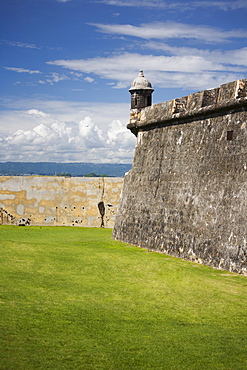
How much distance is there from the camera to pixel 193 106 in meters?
11.3

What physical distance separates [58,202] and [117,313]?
44.1 feet

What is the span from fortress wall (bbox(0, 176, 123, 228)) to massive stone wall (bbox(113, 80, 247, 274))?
430 cm

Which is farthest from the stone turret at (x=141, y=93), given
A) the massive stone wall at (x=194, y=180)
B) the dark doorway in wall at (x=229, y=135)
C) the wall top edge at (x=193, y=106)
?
the dark doorway in wall at (x=229, y=135)

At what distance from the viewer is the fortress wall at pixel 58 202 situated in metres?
18.8

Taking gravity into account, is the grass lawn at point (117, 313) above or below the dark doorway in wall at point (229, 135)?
below

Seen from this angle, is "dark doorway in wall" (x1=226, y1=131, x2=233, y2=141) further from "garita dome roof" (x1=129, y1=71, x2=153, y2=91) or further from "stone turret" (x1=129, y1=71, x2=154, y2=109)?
"garita dome roof" (x1=129, y1=71, x2=153, y2=91)

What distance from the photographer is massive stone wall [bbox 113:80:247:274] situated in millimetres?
9148

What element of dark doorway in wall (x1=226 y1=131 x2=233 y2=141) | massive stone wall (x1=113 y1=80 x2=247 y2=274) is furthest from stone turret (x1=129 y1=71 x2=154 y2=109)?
dark doorway in wall (x1=226 y1=131 x2=233 y2=141)

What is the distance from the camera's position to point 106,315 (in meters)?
5.48

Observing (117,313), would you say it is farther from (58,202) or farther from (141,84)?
(58,202)

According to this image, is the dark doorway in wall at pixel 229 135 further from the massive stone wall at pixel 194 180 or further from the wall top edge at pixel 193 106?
the wall top edge at pixel 193 106

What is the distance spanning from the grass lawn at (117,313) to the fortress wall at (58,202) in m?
8.68

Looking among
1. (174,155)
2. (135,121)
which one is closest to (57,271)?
(174,155)

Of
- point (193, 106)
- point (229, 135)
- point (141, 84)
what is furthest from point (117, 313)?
point (141, 84)
